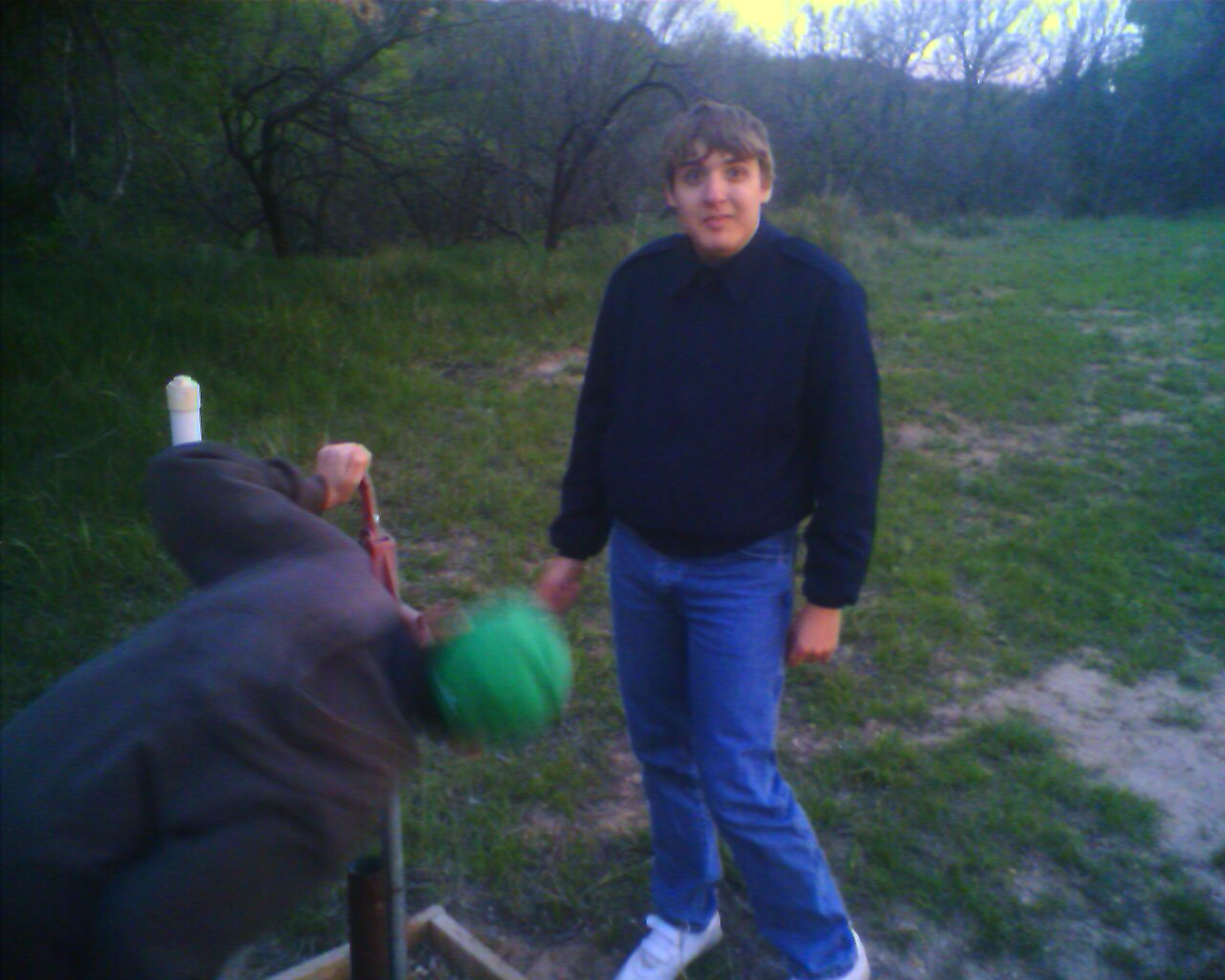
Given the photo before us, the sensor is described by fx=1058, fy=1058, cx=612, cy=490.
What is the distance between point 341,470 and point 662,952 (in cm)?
148

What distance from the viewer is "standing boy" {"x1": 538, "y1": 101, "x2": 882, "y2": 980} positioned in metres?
2.12

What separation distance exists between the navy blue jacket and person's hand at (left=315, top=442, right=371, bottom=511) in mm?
Result: 655

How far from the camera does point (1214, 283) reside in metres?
11.7

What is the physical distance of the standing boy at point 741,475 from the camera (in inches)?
83.3

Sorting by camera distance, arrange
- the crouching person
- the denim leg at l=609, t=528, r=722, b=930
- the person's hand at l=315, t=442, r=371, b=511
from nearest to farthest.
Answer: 1. the crouching person
2. the person's hand at l=315, t=442, r=371, b=511
3. the denim leg at l=609, t=528, r=722, b=930

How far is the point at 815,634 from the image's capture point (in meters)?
2.20

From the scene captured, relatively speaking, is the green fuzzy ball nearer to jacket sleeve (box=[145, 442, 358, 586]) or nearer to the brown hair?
jacket sleeve (box=[145, 442, 358, 586])

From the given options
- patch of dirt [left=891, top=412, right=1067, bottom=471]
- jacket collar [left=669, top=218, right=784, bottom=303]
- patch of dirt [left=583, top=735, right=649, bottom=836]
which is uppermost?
jacket collar [left=669, top=218, right=784, bottom=303]

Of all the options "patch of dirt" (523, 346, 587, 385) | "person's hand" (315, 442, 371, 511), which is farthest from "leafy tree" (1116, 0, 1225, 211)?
"person's hand" (315, 442, 371, 511)

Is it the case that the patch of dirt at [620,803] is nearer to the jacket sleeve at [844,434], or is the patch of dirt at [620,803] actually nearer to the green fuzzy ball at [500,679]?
the jacket sleeve at [844,434]

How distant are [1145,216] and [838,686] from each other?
22.5 metres

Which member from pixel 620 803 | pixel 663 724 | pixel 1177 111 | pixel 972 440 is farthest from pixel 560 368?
pixel 1177 111

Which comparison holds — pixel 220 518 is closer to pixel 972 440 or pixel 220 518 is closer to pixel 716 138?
pixel 716 138

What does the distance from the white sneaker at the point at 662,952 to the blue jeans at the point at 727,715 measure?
0.74 feet
